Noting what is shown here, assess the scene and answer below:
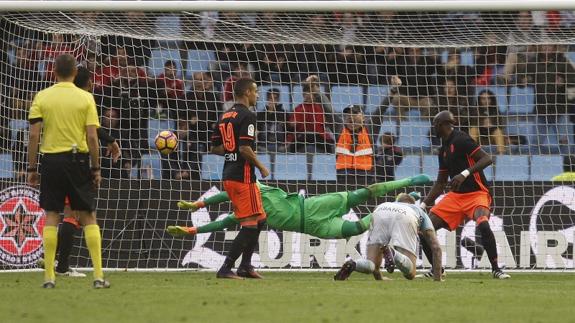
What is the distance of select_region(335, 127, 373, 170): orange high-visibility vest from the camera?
15727 millimetres

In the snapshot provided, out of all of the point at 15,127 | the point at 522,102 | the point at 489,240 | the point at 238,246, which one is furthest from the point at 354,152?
the point at 15,127

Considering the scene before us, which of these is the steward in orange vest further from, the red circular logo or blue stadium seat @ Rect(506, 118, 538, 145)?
the red circular logo

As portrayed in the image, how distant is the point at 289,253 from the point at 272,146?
1626 mm

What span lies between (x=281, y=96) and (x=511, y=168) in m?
3.36

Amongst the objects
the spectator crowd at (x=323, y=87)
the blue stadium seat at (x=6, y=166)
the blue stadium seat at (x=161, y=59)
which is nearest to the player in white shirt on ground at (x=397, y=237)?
the spectator crowd at (x=323, y=87)

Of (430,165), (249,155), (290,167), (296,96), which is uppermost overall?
(296,96)

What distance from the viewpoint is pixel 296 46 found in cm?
1627

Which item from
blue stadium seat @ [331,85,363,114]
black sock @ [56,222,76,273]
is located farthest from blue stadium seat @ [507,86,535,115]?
black sock @ [56,222,76,273]

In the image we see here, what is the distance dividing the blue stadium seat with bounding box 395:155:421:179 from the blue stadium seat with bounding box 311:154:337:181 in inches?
40.3

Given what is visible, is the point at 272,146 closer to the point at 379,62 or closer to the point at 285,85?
the point at 285,85

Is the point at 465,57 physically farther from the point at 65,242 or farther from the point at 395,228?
the point at 65,242

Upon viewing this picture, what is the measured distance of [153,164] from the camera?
1570cm

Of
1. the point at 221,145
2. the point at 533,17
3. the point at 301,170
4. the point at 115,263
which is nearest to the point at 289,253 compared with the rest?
the point at 301,170

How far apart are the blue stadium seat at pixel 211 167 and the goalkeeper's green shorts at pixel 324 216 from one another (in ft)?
6.91
